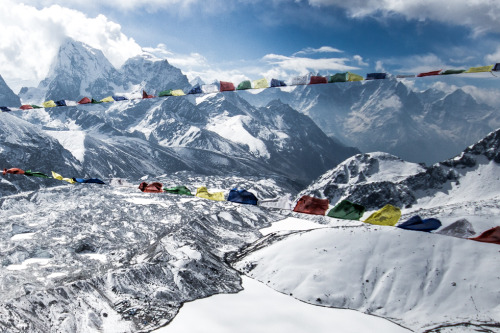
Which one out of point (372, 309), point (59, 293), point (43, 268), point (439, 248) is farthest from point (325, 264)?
point (43, 268)

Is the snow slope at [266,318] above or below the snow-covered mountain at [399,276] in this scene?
below

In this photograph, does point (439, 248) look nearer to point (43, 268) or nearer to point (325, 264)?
point (325, 264)

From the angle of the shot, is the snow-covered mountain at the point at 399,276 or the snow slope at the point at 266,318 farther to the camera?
the snow-covered mountain at the point at 399,276

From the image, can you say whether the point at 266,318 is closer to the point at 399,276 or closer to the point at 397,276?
the point at 397,276

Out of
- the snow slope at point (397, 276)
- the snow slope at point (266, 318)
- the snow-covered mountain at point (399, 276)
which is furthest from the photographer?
the snow slope at point (397, 276)

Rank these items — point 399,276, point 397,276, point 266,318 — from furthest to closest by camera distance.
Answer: point 397,276 < point 399,276 < point 266,318

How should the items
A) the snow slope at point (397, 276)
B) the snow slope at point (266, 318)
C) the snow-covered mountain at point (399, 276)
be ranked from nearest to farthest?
the snow slope at point (266, 318), the snow-covered mountain at point (399, 276), the snow slope at point (397, 276)

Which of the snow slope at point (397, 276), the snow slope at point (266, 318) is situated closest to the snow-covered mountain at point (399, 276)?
the snow slope at point (397, 276)

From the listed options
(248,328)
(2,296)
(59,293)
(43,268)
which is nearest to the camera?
(248,328)

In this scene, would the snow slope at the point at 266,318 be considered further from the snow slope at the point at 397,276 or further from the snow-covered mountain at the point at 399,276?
the snow slope at the point at 397,276

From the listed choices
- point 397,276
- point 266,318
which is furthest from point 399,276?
point 266,318

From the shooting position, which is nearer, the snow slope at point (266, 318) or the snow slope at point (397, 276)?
the snow slope at point (266, 318)
